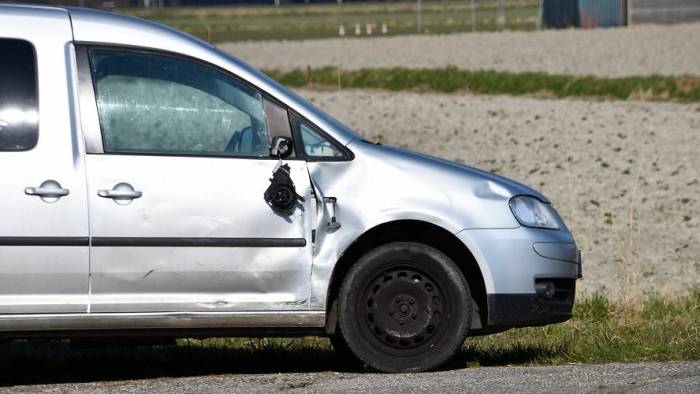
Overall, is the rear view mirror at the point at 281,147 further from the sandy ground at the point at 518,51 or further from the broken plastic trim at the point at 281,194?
the sandy ground at the point at 518,51

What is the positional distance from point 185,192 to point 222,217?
7.8 inches

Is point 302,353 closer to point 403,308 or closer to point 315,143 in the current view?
point 403,308

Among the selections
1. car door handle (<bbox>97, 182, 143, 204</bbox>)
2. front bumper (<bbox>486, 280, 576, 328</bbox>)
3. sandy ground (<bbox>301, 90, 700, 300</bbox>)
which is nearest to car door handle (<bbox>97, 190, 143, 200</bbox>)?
car door handle (<bbox>97, 182, 143, 204</bbox>)

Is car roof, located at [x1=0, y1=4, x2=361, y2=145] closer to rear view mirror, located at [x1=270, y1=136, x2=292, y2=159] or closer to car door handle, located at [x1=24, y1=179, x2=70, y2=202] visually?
rear view mirror, located at [x1=270, y1=136, x2=292, y2=159]

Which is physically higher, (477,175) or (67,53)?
(67,53)

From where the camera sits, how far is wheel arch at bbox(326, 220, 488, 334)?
6574 millimetres

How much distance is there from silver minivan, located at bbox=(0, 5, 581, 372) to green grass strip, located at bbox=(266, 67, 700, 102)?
21105mm

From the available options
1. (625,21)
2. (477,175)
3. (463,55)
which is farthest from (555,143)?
(625,21)

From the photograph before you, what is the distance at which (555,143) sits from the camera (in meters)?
20.3

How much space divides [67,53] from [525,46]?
122 feet

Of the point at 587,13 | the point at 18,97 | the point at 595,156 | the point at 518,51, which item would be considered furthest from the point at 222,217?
the point at 587,13

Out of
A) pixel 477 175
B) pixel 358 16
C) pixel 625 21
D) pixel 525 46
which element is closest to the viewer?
pixel 477 175

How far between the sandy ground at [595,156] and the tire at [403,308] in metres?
2.86

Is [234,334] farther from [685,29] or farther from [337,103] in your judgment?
[685,29]
